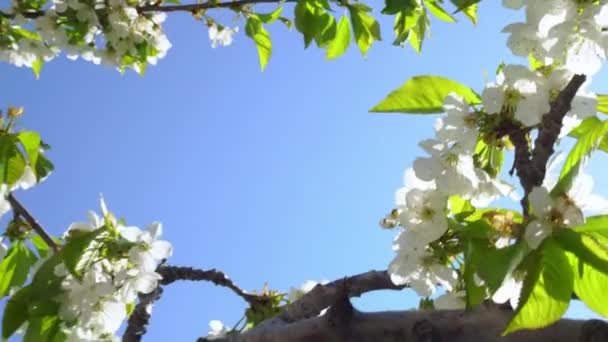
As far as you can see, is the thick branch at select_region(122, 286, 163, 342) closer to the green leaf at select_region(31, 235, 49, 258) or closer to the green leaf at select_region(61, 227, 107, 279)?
the green leaf at select_region(61, 227, 107, 279)

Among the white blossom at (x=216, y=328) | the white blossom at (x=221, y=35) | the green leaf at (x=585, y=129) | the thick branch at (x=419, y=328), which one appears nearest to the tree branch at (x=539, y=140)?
the green leaf at (x=585, y=129)

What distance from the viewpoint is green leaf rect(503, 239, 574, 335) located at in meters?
1.15

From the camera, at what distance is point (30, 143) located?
7.19ft

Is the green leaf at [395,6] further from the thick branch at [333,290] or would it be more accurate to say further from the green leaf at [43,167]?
the green leaf at [43,167]

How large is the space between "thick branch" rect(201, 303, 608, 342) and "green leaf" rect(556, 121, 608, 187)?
0.79 ft

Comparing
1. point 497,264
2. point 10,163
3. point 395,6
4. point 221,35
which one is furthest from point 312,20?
point 497,264

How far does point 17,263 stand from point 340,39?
1.59 meters

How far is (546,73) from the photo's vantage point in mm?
1419

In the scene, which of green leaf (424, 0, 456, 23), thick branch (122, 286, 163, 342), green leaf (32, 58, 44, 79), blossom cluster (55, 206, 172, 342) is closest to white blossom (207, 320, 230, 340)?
thick branch (122, 286, 163, 342)

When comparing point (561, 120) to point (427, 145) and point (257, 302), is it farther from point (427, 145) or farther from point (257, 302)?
point (257, 302)

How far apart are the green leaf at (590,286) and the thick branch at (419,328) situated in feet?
0.12

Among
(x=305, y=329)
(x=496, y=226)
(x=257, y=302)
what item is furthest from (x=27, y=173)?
(x=496, y=226)

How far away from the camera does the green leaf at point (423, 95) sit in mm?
1503

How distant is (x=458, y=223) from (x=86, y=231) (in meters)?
0.94
